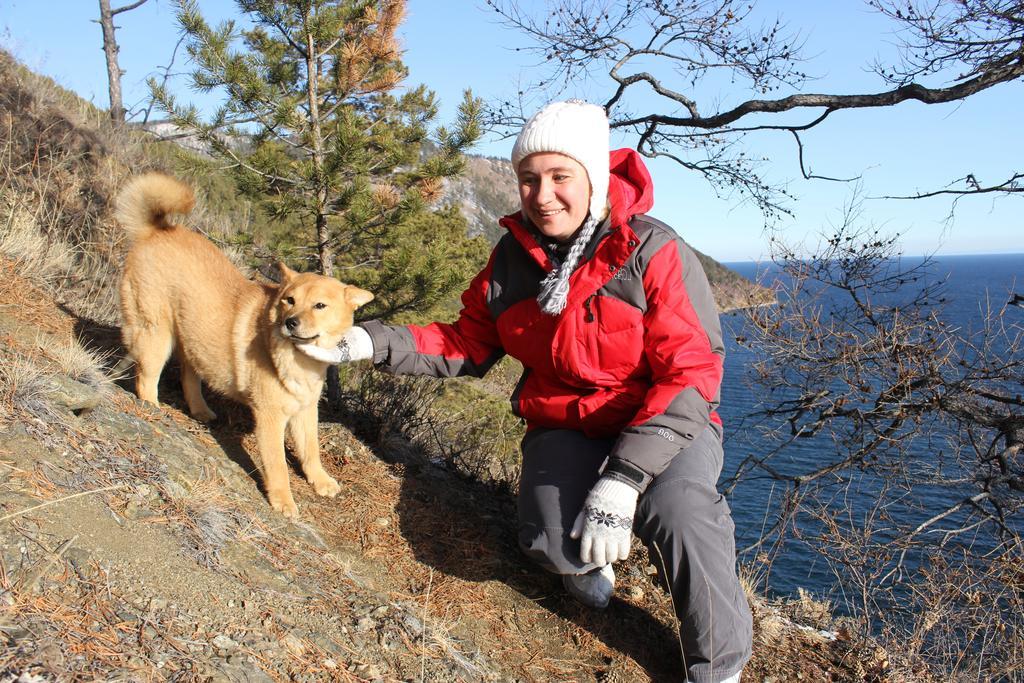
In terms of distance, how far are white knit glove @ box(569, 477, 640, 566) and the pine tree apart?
3906 mm

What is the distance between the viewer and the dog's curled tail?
353cm

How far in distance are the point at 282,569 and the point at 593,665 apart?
1.31 m

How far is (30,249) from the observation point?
4863mm

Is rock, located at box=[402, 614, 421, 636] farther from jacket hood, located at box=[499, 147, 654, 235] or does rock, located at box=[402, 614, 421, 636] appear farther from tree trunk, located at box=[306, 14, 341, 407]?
tree trunk, located at box=[306, 14, 341, 407]

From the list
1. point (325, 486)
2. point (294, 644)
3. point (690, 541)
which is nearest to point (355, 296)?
point (325, 486)

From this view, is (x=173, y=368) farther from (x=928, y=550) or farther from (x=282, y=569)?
(x=928, y=550)

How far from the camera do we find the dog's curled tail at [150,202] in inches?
139

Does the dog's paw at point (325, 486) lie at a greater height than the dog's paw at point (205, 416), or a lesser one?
lesser

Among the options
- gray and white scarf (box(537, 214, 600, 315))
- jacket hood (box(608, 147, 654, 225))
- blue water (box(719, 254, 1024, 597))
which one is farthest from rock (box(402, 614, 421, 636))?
blue water (box(719, 254, 1024, 597))

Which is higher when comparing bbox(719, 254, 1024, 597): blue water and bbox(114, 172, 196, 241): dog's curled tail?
bbox(114, 172, 196, 241): dog's curled tail

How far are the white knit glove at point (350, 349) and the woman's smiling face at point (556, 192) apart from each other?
957mm

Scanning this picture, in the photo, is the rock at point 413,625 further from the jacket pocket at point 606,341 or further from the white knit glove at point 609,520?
the jacket pocket at point 606,341

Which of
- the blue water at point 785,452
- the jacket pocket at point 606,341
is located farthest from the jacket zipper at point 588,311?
the blue water at point 785,452

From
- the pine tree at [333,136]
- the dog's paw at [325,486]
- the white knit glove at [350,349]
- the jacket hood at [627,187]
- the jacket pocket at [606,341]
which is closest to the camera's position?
the jacket pocket at [606,341]
